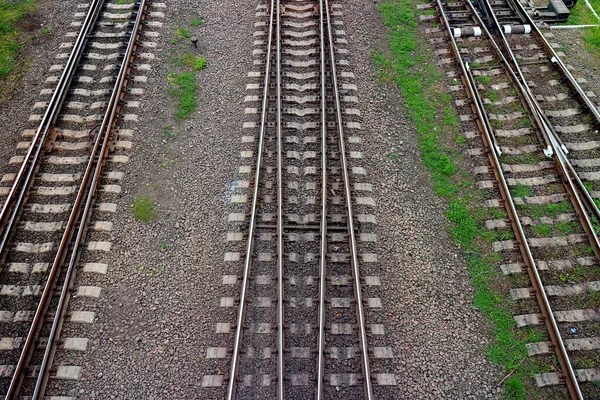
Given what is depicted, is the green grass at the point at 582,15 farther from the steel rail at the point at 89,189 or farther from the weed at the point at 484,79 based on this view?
the steel rail at the point at 89,189

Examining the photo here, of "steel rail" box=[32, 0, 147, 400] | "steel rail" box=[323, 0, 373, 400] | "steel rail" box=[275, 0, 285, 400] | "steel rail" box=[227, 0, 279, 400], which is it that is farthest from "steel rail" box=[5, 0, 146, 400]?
"steel rail" box=[323, 0, 373, 400]

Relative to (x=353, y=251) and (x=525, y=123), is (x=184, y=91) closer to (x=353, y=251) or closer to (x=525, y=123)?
(x=353, y=251)

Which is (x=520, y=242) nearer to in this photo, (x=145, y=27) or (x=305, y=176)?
(x=305, y=176)

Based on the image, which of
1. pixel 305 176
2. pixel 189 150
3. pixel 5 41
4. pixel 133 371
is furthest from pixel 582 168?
pixel 5 41

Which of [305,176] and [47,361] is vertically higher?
[305,176]

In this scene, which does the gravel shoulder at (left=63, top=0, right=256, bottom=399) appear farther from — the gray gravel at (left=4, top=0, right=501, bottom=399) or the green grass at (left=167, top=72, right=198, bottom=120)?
the green grass at (left=167, top=72, right=198, bottom=120)

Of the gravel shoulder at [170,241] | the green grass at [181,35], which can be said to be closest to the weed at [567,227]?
the gravel shoulder at [170,241]

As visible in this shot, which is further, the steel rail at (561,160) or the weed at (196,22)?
the weed at (196,22)
